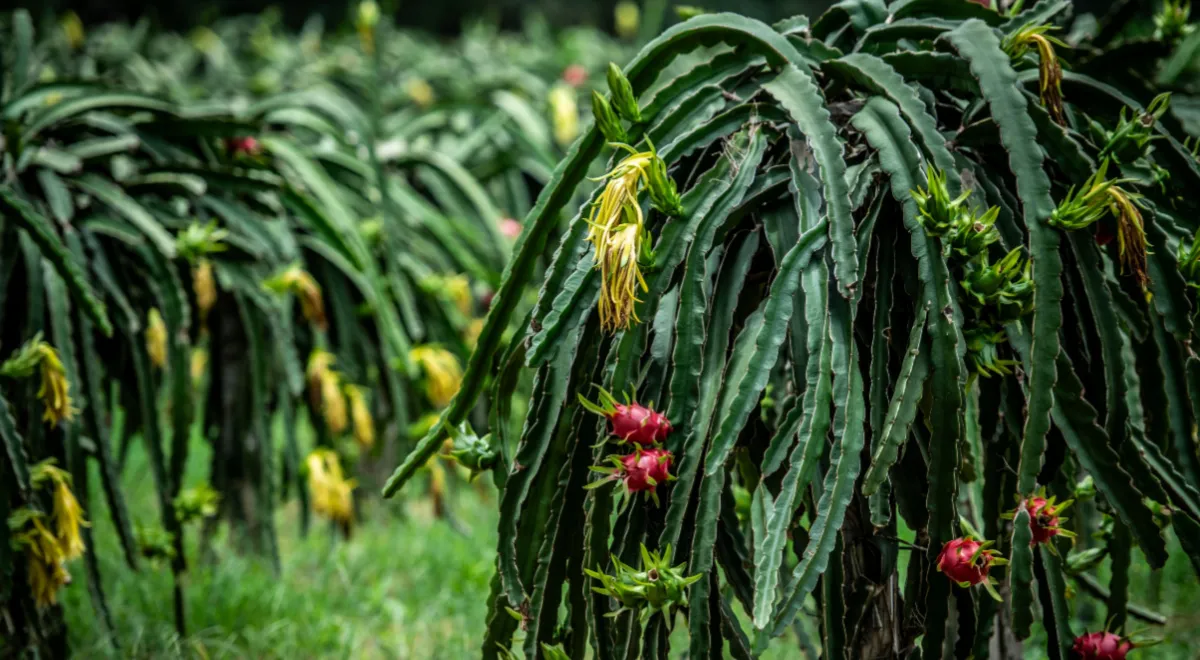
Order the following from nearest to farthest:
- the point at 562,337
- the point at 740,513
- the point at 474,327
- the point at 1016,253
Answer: the point at 1016,253 < the point at 562,337 < the point at 740,513 < the point at 474,327

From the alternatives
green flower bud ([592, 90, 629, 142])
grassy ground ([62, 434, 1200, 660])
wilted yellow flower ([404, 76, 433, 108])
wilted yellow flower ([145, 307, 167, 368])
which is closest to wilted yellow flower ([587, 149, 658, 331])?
green flower bud ([592, 90, 629, 142])

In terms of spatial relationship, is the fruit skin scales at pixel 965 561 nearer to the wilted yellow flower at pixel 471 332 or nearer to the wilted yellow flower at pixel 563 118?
the wilted yellow flower at pixel 471 332

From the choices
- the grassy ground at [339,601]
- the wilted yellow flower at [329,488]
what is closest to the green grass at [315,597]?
the grassy ground at [339,601]

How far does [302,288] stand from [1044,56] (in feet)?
5.57

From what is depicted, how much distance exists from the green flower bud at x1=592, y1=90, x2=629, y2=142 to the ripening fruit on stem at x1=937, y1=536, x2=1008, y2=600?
0.63 m

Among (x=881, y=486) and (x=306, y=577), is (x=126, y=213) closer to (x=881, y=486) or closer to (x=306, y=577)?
(x=306, y=577)

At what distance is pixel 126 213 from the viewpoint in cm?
221

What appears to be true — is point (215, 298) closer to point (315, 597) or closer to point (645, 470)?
point (315, 597)

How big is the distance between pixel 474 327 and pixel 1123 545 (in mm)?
2044

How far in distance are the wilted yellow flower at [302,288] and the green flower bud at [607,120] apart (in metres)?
1.26

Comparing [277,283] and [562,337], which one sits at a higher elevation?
[562,337]

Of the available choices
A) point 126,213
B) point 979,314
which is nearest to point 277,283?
point 126,213

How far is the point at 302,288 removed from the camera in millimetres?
2387

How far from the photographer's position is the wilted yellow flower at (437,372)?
2.52 metres
